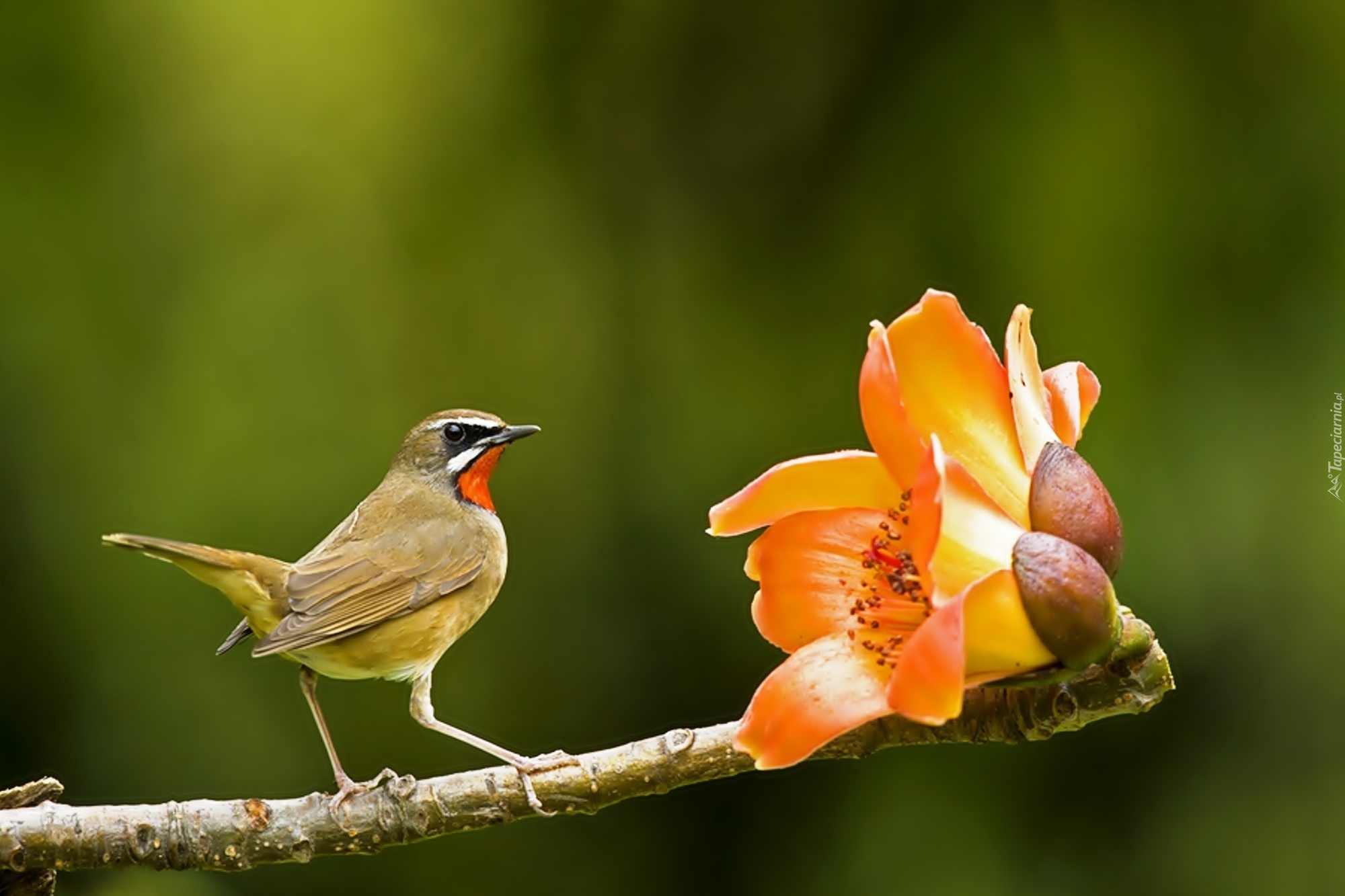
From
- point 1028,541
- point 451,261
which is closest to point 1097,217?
point 451,261

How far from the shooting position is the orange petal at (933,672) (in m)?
1.13

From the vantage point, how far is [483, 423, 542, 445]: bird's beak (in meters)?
2.83

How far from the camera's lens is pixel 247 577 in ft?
9.65

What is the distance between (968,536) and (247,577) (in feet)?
6.60

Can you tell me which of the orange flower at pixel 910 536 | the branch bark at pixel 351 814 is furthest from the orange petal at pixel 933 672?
the branch bark at pixel 351 814

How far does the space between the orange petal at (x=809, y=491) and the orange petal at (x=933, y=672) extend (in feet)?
0.88

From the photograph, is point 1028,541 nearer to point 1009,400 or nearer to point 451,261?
point 1009,400

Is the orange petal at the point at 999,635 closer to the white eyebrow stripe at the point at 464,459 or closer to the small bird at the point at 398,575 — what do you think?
the small bird at the point at 398,575

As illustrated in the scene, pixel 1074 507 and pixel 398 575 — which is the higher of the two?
pixel 1074 507

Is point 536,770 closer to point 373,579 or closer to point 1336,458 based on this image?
point 373,579

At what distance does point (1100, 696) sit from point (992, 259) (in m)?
2.85

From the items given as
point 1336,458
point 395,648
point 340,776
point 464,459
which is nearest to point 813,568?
point 340,776

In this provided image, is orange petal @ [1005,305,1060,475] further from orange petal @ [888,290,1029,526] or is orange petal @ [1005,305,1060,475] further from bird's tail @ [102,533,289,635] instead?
bird's tail @ [102,533,289,635]

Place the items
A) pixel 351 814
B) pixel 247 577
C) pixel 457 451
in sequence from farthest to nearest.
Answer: pixel 457 451 < pixel 247 577 < pixel 351 814
